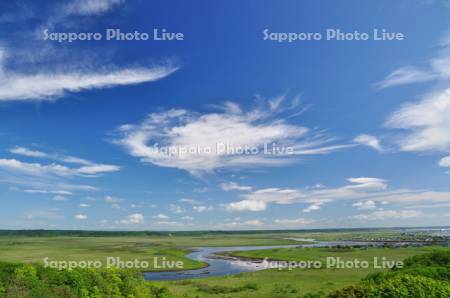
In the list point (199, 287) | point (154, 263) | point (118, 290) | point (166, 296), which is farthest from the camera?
point (154, 263)

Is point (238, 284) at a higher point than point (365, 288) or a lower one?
lower

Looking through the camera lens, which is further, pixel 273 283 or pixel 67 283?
pixel 273 283

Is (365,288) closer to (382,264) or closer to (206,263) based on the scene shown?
(382,264)

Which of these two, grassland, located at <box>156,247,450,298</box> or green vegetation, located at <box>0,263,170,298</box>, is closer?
green vegetation, located at <box>0,263,170,298</box>

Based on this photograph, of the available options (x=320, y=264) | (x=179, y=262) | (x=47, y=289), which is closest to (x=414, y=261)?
(x=47, y=289)

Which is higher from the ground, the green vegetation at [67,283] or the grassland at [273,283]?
the green vegetation at [67,283]

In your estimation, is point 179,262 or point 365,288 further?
point 179,262

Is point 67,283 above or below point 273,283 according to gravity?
above

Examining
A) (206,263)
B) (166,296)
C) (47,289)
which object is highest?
(47,289)

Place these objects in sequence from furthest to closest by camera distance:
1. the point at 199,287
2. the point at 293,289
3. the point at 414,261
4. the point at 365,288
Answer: the point at 199,287 < the point at 293,289 < the point at 414,261 < the point at 365,288

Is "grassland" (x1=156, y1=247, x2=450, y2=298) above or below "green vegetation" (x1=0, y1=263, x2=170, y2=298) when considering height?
below

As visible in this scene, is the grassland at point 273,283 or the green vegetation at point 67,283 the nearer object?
the green vegetation at point 67,283
